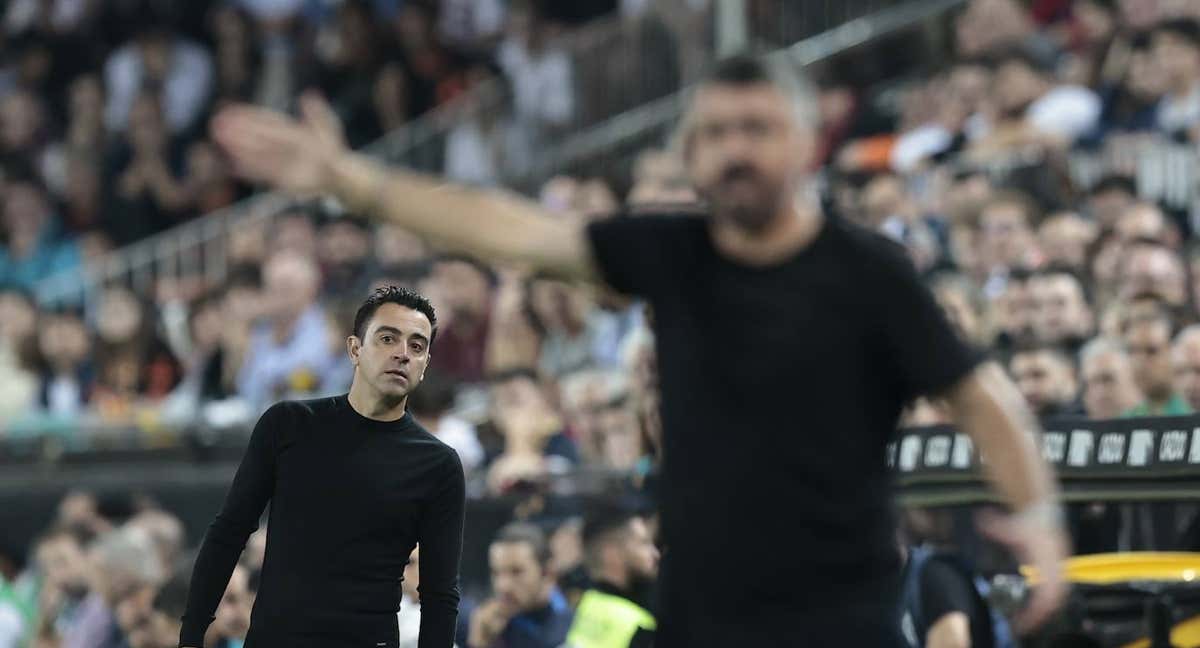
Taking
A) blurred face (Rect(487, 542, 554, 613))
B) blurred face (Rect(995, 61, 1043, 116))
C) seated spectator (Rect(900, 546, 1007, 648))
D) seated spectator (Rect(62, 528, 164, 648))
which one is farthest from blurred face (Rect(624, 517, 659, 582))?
blurred face (Rect(995, 61, 1043, 116))

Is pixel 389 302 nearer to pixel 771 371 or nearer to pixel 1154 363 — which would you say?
pixel 771 371

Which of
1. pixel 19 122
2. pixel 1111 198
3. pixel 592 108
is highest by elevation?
pixel 19 122

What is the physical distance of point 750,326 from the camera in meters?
3.98

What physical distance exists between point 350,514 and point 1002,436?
2.28m

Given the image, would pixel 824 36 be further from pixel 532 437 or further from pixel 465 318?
pixel 532 437

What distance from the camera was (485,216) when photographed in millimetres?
4012

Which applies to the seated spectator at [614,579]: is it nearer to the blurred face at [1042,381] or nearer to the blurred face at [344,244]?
the blurred face at [1042,381]

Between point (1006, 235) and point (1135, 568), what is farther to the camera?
point (1006, 235)

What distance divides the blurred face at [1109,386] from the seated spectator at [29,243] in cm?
1242

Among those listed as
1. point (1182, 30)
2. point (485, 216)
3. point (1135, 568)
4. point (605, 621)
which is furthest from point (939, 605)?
point (1182, 30)

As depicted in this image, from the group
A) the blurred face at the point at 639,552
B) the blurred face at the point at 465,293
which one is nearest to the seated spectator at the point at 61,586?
the blurred face at the point at 465,293

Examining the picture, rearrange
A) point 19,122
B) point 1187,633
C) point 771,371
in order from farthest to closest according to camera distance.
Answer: point 19,122 → point 1187,633 → point 771,371

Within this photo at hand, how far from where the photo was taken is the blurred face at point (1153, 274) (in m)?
9.86

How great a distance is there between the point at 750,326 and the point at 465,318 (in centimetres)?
1004
